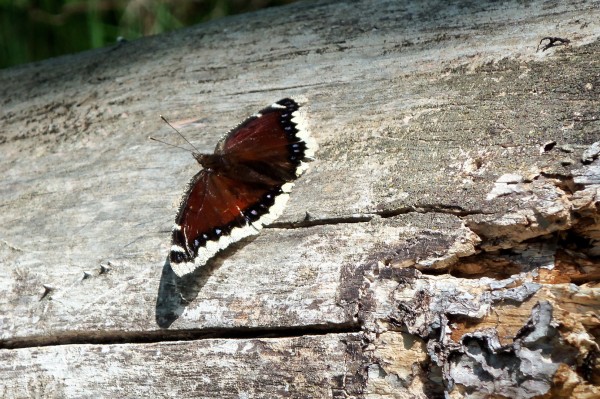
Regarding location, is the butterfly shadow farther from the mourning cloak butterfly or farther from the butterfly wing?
the butterfly wing

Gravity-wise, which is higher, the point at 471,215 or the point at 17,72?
the point at 17,72

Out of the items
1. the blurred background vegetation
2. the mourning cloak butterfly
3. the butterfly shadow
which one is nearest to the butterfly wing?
the mourning cloak butterfly

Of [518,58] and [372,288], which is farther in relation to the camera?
[518,58]

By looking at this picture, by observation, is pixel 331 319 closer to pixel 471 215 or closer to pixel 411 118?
pixel 471 215

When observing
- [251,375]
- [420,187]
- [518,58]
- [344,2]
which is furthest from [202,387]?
[344,2]

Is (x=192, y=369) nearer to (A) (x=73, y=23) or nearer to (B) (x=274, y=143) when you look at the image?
(B) (x=274, y=143)

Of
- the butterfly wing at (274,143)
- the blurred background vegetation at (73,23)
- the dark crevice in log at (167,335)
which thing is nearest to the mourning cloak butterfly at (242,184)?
the butterfly wing at (274,143)

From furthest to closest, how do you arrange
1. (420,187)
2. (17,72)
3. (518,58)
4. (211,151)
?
(17,72) < (211,151) < (518,58) < (420,187)
